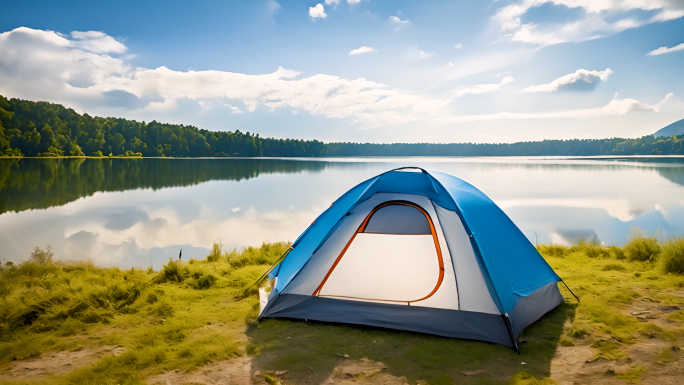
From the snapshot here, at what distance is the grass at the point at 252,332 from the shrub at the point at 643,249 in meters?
0.91

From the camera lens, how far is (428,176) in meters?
5.29

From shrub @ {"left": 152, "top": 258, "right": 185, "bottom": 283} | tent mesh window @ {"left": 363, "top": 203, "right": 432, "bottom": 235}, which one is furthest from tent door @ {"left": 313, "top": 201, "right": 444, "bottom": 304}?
shrub @ {"left": 152, "top": 258, "right": 185, "bottom": 283}

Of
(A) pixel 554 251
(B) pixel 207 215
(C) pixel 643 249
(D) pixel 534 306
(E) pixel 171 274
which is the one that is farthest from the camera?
(B) pixel 207 215

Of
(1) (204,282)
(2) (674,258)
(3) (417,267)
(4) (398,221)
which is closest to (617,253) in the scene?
(2) (674,258)

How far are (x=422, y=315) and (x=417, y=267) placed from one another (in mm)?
858

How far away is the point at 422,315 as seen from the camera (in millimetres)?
4586

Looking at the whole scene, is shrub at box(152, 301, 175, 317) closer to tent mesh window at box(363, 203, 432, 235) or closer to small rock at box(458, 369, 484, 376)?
tent mesh window at box(363, 203, 432, 235)

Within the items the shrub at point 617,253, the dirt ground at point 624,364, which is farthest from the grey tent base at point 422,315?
the shrub at point 617,253

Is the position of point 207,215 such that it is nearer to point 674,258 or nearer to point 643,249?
point 643,249

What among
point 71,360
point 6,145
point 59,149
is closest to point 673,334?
point 71,360

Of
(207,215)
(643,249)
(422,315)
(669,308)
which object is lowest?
(207,215)

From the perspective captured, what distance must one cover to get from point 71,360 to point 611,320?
6169mm

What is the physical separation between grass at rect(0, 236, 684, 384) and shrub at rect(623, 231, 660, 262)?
907 mm

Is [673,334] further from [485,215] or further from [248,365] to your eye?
[248,365]
